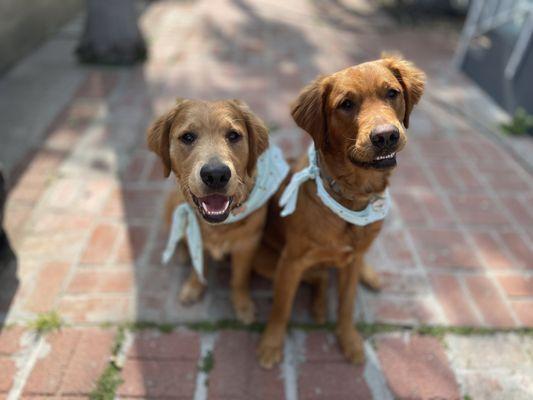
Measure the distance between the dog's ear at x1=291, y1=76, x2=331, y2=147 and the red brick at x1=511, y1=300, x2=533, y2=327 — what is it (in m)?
2.13

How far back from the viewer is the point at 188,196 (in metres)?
2.42

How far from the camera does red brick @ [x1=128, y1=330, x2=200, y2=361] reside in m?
2.77

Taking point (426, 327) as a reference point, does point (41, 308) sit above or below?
below

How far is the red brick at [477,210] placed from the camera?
3.91 m

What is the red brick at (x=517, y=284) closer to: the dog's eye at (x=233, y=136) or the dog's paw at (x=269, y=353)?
the dog's paw at (x=269, y=353)

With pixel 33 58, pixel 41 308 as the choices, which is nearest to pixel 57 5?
pixel 33 58

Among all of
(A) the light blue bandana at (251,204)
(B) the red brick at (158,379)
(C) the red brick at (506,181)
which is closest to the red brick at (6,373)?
(B) the red brick at (158,379)

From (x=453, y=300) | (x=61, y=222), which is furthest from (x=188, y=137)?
(x=453, y=300)

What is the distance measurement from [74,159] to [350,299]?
3.37m

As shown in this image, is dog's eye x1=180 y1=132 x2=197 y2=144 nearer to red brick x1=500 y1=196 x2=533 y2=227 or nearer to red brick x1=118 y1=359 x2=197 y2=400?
red brick x1=118 y1=359 x2=197 y2=400

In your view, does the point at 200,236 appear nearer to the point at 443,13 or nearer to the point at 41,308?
the point at 41,308

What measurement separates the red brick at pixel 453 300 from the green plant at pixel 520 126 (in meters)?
2.78

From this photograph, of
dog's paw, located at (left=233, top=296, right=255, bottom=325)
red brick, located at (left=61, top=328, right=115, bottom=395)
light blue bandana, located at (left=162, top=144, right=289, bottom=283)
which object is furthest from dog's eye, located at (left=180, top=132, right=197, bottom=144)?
red brick, located at (left=61, top=328, right=115, bottom=395)

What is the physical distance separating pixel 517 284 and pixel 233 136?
2.67 m
